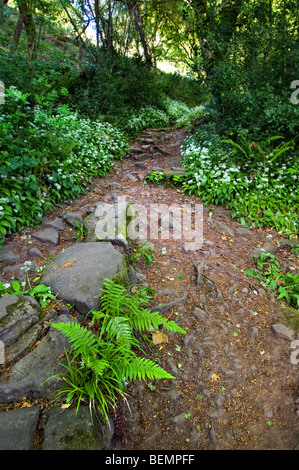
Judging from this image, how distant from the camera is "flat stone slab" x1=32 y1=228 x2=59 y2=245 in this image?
12.8ft

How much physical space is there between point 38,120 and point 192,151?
11.9 feet

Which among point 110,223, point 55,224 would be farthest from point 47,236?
point 110,223

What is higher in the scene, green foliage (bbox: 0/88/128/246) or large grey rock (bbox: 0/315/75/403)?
green foliage (bbox: 0/88/128/246)

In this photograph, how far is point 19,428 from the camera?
1859mm

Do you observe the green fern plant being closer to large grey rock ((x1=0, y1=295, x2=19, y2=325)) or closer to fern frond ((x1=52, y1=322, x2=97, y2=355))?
fern frond ((x1=52, y1=322, x2=97, y2=355))

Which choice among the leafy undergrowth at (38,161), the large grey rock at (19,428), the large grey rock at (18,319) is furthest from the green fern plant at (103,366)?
the leafy undergrowth at (38,161)

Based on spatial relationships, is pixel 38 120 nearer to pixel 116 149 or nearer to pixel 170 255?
pixel 116 149

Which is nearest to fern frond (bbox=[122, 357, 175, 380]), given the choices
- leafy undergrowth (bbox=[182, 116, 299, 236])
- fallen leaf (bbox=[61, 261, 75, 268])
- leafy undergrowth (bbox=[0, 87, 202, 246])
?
fallen leaf (bbox=[61, 261, 75, 268])

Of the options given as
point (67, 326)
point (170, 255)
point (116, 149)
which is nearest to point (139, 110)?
point (116, 149)

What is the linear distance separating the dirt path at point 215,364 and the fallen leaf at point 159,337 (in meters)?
0.06

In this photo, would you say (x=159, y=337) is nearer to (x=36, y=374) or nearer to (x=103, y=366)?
(x=103, y=366)

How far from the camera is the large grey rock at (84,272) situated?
2.79 meters

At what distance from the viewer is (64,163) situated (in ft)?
16.5

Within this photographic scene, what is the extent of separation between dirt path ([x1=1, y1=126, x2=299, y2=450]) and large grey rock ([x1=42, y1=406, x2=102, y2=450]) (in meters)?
0.25
